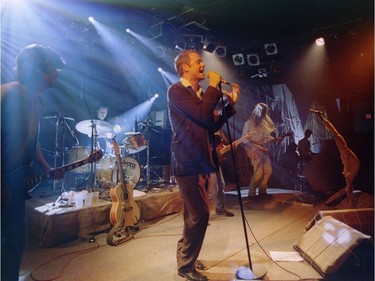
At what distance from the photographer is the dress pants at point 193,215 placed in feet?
7.98

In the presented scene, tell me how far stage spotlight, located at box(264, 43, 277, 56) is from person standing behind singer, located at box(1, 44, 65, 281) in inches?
276

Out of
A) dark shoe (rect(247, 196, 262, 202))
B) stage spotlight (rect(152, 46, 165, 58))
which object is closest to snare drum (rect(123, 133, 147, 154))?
dark shoe (rect(247, 196, 262, 202))

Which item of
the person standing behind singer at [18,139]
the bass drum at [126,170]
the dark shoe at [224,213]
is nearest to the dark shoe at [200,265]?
the person standing behind singer at [18,139]

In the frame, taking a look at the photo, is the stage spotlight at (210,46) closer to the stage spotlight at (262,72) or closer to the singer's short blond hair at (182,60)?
the stage spotlight at (262,72)

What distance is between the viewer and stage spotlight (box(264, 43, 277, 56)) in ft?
25.6

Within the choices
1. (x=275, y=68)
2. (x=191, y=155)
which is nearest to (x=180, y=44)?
(x=275, y=68)

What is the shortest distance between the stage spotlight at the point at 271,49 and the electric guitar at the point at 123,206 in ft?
18.6

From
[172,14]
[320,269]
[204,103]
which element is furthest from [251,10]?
[320,269]

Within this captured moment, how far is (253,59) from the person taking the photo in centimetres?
810

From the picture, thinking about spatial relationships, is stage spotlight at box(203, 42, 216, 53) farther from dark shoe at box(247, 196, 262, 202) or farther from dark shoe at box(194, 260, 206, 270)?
dark shoe at box(194, 260, 206, 270)

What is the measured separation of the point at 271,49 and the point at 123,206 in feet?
20.4

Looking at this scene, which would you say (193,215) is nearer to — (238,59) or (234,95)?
(234,95)

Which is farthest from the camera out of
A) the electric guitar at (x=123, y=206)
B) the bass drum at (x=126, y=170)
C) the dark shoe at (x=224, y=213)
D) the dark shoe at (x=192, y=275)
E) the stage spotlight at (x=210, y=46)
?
the stage spotlight at (x=210, y=46)

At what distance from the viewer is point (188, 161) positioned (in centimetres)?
242
